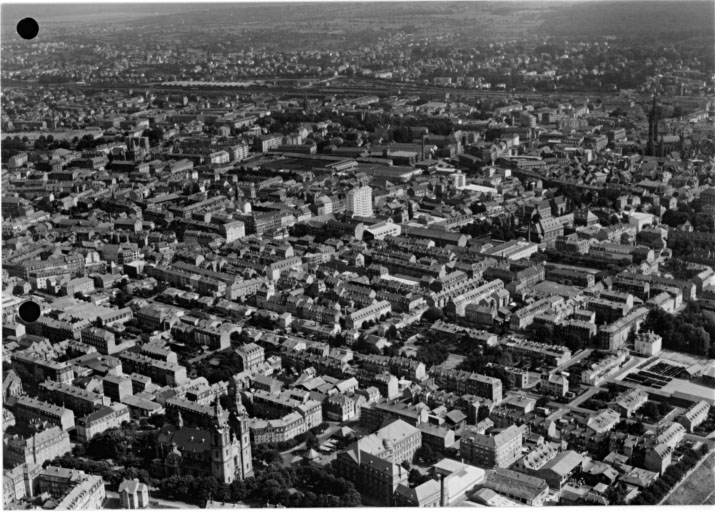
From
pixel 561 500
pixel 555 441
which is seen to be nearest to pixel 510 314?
pixel 555 441

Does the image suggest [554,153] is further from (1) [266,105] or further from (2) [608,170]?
(1) [266,105]

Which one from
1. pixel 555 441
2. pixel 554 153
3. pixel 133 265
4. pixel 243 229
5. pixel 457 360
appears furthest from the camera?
pixel 554 153

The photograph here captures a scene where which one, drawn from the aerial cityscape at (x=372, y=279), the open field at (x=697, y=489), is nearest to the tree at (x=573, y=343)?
the aerial cityscape at (x=372, y=279)

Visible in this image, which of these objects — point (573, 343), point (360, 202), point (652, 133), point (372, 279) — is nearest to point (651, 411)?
point (573, 343)

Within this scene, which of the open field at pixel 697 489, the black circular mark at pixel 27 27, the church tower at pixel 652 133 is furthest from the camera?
the church tower at pixel 652 133

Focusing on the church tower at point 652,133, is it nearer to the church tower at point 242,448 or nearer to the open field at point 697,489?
the open field at point 697,489

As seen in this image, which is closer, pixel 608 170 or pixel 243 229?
pixel 243 229

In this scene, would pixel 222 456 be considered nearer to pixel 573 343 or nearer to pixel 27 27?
pixel 27 27
